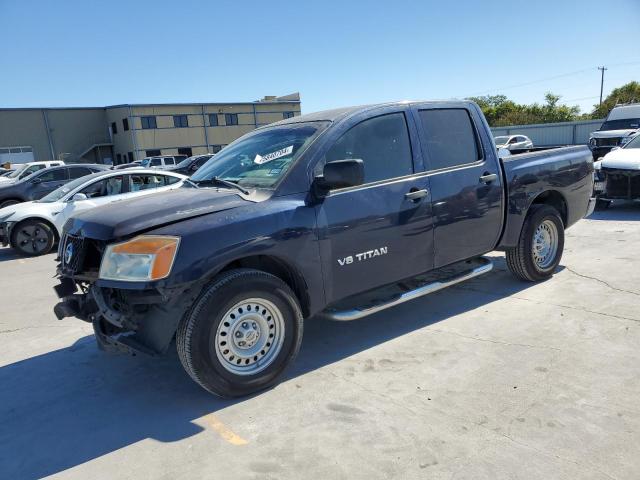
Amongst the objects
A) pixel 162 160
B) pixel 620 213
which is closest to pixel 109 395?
pixel 620 213

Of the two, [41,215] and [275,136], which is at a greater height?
[275,136]

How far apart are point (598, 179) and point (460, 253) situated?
22.2 ft

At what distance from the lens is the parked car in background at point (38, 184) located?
40.8 feet

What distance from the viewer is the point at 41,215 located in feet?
32.0

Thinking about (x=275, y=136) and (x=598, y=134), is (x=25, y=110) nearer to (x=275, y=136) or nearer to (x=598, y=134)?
(x=598, y=134)

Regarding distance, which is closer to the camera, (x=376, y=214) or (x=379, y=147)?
(x=376, y=214)

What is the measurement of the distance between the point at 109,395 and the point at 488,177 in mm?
3821

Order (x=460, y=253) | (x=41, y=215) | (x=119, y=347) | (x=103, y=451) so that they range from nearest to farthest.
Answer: (x=103, y=451), (x=119, y=347), (x=460, y=253), (x=41, y=215)

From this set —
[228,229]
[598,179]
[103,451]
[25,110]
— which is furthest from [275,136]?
[25,110]

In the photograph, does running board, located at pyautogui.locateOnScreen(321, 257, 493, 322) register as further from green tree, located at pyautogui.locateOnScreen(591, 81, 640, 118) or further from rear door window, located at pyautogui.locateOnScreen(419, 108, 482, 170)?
green tree, located at pyautogui.locateOnScreen(591, 81, 640, 118)

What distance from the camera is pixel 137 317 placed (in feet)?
10.8

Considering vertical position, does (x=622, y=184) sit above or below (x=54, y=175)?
below

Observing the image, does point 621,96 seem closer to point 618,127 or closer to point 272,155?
point 618,127

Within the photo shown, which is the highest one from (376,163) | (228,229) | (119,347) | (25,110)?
(25,110)
